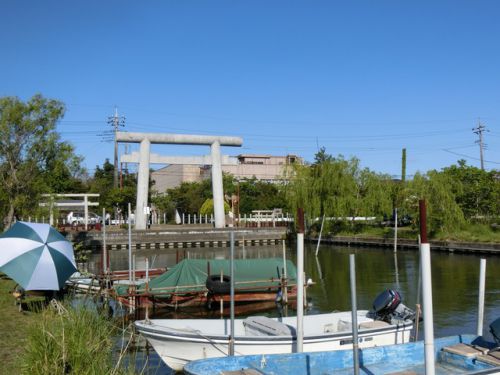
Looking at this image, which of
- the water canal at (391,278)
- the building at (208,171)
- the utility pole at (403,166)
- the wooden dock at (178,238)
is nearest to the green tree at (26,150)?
the water canal at (391,278)

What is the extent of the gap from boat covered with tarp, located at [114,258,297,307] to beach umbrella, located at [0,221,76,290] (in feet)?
11.6

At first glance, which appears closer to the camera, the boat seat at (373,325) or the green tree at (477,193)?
the boat seat at (373,325)

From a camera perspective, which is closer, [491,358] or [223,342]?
[491,358]

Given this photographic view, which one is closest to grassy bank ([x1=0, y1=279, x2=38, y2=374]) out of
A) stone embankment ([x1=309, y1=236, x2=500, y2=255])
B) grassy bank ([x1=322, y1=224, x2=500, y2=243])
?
stone embankment ([x1=309, y1=236, x2=500, y2=255])

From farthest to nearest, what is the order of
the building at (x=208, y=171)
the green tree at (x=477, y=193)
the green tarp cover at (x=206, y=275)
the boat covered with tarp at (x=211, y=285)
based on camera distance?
the building at (x=208, y=171)
the green tree at (x=477, y=193)
the green tarp cover at (x=206, y=275)
the boat covered with tarp at (x=211, y=285)

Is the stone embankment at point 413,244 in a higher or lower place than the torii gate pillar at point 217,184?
lower

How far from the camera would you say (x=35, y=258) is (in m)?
11.3

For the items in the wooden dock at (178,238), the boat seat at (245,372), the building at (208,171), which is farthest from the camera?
the building at (208,171)

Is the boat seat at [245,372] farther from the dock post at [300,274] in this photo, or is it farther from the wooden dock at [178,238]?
the wooden dock at [178,238]

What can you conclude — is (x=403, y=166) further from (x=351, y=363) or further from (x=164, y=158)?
(x=351, y=363)

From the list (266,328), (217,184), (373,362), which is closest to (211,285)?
(266,328)

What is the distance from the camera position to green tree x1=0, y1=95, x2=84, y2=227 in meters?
25.1

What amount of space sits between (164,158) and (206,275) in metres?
24.8

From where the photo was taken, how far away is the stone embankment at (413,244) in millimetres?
30875
